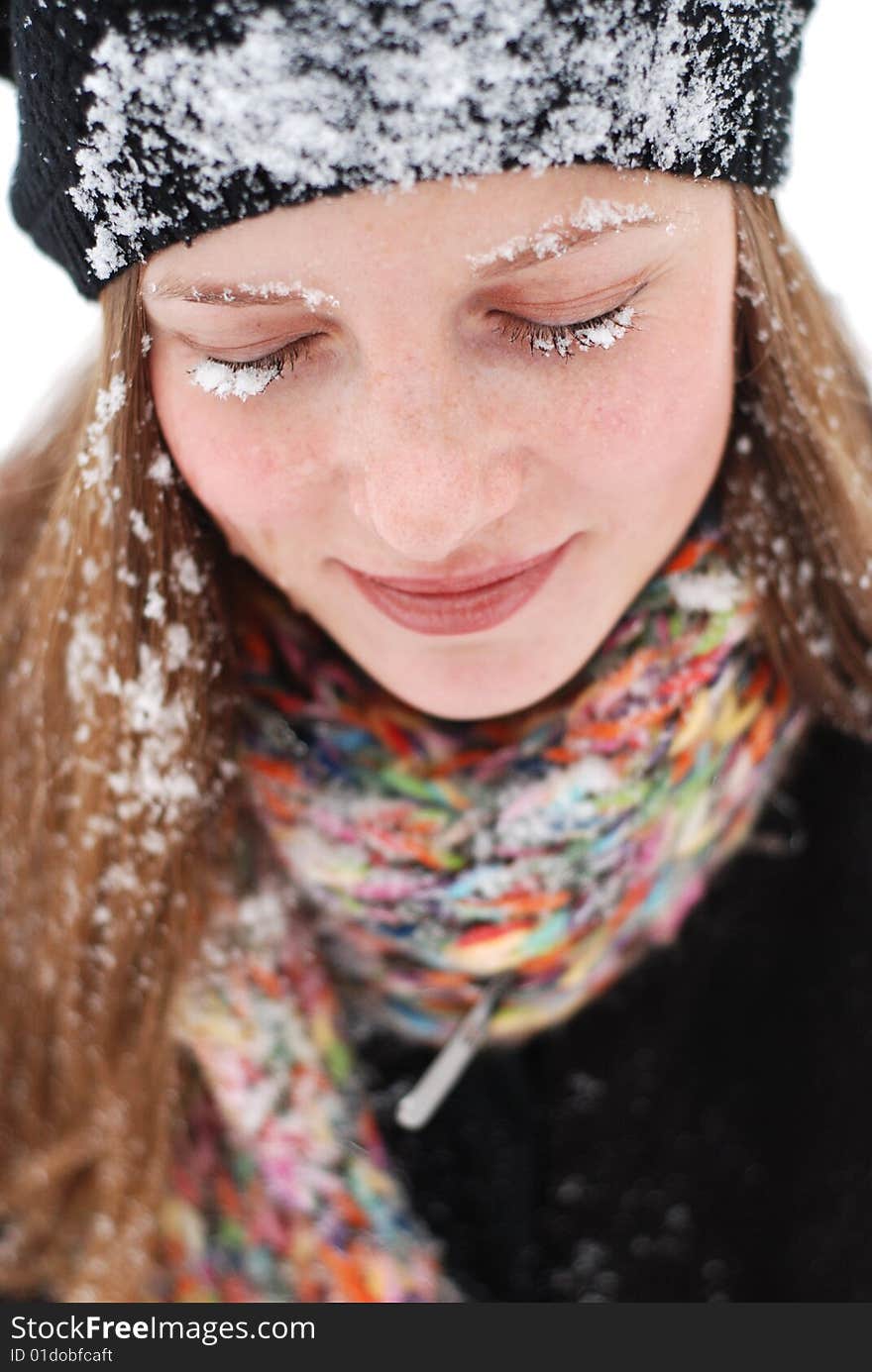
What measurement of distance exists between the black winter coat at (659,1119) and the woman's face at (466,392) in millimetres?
501

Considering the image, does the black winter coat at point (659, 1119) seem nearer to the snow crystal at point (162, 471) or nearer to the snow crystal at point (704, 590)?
the snow crystal at point (704, 590)

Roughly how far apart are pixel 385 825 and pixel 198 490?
Result: 1.17 feet

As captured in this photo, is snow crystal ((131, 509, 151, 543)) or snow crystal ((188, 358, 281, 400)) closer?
snow crystal ((188, 358, 281, 400))

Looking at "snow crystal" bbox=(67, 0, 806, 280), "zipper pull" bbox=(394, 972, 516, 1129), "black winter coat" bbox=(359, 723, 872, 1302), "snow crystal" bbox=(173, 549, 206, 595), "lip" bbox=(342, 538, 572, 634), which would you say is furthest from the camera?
"black winter coat" bbox=(359, 723, 872, 1302)

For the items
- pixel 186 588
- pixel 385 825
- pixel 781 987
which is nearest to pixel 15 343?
pixel 186 588

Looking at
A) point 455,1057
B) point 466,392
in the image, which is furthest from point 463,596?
point 455,1057

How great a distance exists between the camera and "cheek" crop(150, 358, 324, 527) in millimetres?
885

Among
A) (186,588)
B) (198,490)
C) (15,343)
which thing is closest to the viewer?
(198,490)

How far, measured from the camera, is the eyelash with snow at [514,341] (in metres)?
0.83

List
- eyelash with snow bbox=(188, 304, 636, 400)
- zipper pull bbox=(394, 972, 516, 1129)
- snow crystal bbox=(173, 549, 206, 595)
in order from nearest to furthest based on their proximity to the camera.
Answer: eyelash with snow bbox=(188, 304, 636, 400)
snow crystal bbox=(173, 549, 206, 595)
zipper pull bbox=(394, 972, 516, 1129)

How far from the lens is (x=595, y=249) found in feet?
2.60

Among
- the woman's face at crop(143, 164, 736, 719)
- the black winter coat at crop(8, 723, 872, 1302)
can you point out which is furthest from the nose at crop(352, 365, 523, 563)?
the black winter coat at crop(8, 723, 872, 1302)

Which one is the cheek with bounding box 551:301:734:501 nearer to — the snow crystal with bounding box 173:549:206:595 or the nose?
the nose

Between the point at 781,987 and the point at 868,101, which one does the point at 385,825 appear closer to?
the point at 781,987
